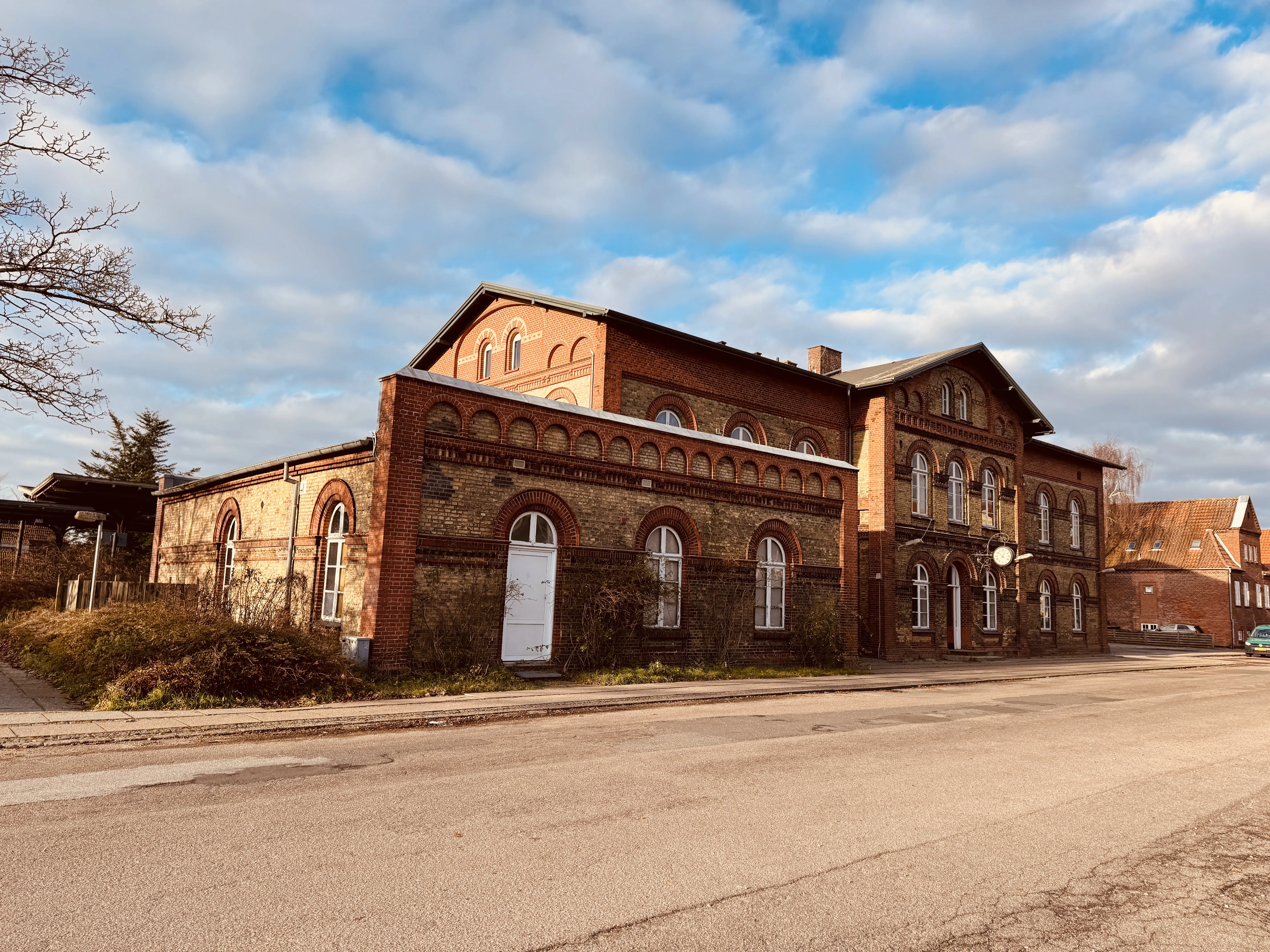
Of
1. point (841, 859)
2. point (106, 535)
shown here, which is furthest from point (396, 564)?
point (106, 535)

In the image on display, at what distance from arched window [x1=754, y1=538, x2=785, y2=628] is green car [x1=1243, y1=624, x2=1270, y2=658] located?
93.8ft

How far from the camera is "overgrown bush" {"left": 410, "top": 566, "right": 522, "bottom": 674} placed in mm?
13633

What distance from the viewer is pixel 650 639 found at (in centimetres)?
1658

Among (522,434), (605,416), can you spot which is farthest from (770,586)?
(522,434)

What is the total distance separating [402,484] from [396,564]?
1.26 m

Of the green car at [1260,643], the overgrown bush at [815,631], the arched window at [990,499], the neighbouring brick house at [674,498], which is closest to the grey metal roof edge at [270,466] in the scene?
the neighbouring brick house at [674,498]

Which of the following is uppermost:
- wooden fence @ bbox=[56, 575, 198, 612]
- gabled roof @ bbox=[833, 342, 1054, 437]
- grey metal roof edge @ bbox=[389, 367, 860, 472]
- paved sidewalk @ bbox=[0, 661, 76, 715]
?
gabled roof @ bbox=[833, 342, 1054, 437]

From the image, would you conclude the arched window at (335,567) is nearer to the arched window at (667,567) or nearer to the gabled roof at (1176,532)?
the arched window at (667,567)

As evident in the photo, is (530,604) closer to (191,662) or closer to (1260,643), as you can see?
(191,662)

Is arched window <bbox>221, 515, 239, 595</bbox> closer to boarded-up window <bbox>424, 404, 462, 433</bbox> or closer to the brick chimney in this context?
boarded-up window <bbox>424, 404, 462, 433</bbox>

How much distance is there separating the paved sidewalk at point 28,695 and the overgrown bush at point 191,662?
0.59 feet

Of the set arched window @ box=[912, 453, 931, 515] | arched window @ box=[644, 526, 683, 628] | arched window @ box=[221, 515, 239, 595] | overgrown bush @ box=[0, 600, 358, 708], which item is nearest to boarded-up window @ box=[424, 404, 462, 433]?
overgrown bush @ box=[0, 600, 358, 708]

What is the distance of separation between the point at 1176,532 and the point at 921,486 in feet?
107

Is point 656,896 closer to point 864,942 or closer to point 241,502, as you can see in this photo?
point 864,942
